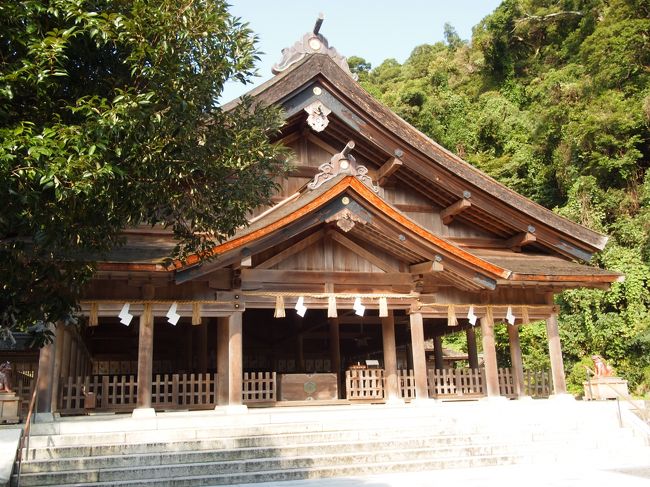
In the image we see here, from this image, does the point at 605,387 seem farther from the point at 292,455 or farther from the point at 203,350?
the point at 203,350

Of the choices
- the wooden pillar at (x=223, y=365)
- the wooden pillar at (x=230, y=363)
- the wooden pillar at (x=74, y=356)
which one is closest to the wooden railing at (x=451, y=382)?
the wooden pillar at (x=230, y=363)

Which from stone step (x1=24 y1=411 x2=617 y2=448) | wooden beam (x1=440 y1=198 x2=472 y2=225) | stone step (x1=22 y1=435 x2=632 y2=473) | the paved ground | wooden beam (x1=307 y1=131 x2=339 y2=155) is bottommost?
the paved ground

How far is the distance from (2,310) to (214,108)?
11.5ft

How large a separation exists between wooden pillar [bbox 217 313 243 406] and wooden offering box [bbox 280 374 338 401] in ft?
6.19

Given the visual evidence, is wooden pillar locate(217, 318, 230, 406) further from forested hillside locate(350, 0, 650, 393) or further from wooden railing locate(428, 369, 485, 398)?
forested hillside locate(350, 0, 650, 393)

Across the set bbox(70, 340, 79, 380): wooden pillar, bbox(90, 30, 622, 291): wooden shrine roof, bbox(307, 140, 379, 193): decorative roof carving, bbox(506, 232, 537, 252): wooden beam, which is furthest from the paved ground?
bbox(506, 232, 537, 252): wooden beam

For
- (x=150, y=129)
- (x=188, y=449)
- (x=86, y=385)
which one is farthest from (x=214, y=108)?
(x=86, y=385)

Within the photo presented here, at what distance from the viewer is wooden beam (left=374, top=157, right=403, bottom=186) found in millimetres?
15422

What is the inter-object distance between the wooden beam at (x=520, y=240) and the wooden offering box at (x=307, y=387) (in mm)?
6339

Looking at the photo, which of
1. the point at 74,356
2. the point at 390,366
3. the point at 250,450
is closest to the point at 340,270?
the point at 390,366

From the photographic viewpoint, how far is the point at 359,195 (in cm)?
1279

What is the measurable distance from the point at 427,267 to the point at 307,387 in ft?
13.8

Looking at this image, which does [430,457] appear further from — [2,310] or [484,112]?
[484,112]

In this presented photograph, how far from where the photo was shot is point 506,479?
27.0ft
